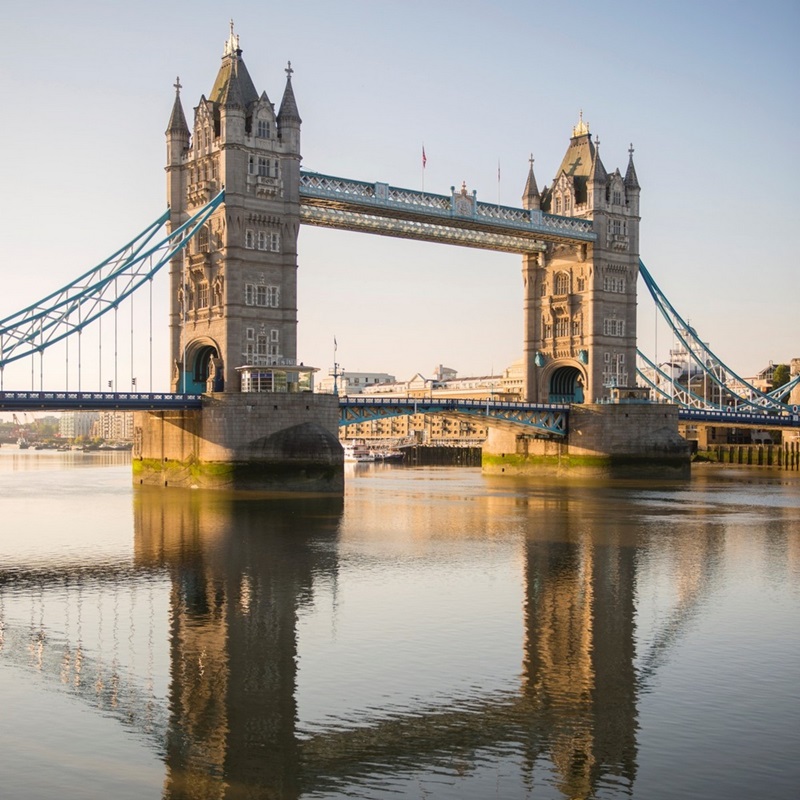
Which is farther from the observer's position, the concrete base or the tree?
the tree

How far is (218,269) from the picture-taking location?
6512 cm

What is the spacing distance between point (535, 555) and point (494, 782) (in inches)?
832

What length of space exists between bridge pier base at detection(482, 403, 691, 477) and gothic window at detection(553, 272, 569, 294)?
398 inches

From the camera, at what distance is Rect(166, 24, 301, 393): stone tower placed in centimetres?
6378

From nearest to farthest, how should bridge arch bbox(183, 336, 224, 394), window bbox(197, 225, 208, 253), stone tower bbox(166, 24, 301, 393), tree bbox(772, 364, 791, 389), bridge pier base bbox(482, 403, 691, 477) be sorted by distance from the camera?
1. stone tower bbox(166, 24, 301, 393)
2. bridge arch bbox(183, 336, 224, 394)
3. window bbox(197, 225, 208, 253)
4. bridge pier base bbox(482, 403, 691, 477)
5. tree bbox(772, 364, 791, 389)

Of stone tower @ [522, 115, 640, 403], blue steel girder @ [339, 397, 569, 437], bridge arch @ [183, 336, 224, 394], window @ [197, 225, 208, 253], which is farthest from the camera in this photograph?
stone tower @ [522, 115, 640, 403]

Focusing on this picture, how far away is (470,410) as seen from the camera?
77750 millimetres

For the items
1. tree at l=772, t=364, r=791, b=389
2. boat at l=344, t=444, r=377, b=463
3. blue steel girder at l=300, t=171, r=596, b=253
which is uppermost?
blue steel girder at l=300, t=171, r=596, b=253

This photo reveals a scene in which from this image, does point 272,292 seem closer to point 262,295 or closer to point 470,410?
point 262,295

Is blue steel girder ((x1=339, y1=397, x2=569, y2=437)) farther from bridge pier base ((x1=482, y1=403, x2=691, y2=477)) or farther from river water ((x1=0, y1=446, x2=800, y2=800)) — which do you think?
river water ((x1=0, y1=446, x2=800, y2=800))

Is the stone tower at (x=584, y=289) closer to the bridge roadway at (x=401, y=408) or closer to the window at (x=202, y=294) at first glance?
the bridge roadway at (x=401, y=408)

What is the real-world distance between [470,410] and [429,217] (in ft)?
46.4

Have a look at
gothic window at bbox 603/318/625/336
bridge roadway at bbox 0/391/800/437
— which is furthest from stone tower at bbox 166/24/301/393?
gothic window at bbox 603/318/625/336

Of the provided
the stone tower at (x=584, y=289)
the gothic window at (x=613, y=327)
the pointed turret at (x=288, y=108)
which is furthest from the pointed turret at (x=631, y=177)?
the pointed turret at (x=288, y=108)
